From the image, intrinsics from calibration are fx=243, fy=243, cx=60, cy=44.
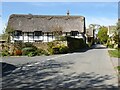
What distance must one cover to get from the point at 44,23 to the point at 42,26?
101cm

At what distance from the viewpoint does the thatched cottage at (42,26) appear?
1993 inches

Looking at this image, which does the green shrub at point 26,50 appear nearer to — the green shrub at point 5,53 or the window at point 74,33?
the green shrub at point 5,53

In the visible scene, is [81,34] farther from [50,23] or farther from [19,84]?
[19,84]

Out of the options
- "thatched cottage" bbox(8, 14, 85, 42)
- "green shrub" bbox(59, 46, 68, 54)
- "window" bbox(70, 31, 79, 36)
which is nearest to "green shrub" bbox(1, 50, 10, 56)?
"green shrub" bbox(59, 46, 68, 54)

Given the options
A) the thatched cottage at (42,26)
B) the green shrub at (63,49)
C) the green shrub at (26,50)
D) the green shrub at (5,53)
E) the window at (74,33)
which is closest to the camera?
the green shrub at (5,53)

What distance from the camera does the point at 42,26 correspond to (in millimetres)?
51750

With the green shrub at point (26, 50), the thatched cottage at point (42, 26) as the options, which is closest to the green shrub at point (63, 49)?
the green shrub at point (26, 50)

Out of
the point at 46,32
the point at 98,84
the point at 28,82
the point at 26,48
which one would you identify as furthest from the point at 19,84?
the point at 46,32

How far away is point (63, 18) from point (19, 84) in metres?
44.7

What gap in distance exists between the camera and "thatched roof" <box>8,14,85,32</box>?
51156 mm

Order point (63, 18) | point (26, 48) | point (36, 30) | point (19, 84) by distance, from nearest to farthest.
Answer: point (19, 84)
point (26, 48)
point (36, 30)
point (63, 18)

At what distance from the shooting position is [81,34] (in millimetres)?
53031

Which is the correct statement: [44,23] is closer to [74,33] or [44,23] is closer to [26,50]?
[74,33]

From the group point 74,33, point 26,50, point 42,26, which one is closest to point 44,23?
point 42,26
